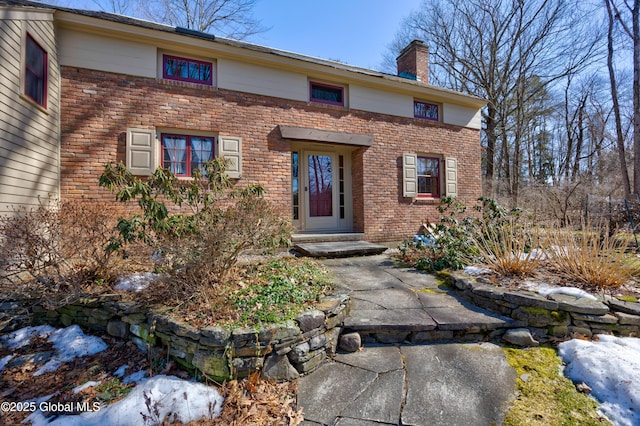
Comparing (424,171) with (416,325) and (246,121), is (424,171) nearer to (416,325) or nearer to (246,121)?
(246,121)

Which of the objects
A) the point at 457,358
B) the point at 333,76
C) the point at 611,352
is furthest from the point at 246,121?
the point at 611,352

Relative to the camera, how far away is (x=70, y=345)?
2.98m

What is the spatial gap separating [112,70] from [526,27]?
17173 millimetres

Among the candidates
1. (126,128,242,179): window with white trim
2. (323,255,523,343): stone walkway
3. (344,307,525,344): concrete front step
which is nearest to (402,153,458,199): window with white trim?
(323,255,523,343): stone walkway

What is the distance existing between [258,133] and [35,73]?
3.68 m

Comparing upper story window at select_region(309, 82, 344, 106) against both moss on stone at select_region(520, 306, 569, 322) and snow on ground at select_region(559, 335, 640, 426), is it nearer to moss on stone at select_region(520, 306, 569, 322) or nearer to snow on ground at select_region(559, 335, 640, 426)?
moss on stone at select_region(520, 306, 569, 322)

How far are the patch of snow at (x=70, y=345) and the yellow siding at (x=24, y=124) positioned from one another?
1959 mm

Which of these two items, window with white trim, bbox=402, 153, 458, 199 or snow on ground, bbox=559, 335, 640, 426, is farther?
window with white trim, bbox=402, 153, 458, 199

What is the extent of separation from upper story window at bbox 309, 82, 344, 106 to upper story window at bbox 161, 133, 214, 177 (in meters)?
2.77

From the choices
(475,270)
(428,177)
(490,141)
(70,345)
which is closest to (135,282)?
(70,345)

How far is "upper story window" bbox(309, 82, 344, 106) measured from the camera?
700cm

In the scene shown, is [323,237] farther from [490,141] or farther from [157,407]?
[490,141]

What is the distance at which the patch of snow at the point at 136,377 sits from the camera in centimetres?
237

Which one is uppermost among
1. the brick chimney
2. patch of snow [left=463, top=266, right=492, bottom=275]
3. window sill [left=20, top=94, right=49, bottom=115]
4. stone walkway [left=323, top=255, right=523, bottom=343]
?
the brick chimney
